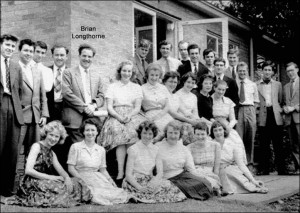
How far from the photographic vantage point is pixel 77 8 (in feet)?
26.8

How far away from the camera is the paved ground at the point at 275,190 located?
5775 millimetres

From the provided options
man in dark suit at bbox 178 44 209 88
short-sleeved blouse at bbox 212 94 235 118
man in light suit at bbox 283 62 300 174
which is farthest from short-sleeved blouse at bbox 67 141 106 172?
man in light suit at bbox 283 62 300 174

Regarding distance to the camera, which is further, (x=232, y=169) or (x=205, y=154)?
(x=232, y=169)

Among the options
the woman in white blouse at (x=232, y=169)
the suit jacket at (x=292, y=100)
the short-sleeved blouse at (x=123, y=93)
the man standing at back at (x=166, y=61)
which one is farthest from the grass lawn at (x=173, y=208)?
the suit jacket at (x=292, y=100)

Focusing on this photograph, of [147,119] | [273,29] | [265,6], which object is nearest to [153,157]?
[147,119]

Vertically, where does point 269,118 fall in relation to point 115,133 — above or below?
above

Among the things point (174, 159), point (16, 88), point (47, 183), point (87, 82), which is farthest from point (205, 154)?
point (16, 88)

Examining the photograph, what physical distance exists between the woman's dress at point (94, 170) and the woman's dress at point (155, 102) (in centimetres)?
106

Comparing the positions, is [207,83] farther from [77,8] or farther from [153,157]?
[77,8]

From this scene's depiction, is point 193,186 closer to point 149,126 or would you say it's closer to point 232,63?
point 149,126

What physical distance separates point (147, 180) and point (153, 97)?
121 centimetres

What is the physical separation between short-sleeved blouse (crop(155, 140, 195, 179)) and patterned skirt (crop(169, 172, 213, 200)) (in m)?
0.11

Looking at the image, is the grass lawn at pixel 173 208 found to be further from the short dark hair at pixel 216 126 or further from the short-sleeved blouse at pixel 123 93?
the short-sleeved blouse at pixel 123 93

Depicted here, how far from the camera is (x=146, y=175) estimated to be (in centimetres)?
566
